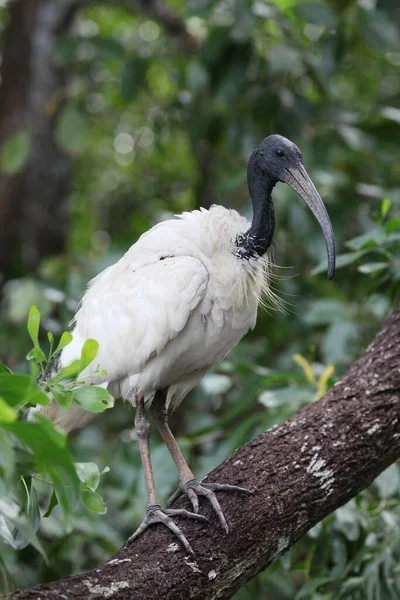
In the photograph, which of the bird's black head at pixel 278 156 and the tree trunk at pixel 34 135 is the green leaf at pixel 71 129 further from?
the bird's black head at pixel 278 156

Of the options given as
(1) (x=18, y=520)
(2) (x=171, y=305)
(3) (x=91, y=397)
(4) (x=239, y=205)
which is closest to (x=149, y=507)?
(2) (x=171, y=305)

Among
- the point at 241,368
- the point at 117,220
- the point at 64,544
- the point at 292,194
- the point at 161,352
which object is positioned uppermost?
the point at 161,352

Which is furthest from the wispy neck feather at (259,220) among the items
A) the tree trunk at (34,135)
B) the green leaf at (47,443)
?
the tree trunk at (34,135)

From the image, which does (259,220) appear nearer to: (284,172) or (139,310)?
(284,172)

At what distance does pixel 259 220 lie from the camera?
3297mm

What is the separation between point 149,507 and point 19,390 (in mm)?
1263

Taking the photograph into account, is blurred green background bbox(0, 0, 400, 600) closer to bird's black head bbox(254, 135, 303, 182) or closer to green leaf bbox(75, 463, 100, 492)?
bird's black head bbox(254, 135, 303, 182)

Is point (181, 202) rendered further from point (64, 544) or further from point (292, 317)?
point (64, 544)

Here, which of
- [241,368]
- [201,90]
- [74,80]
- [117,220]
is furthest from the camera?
[117,220]

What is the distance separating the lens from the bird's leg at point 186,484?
2746 mm

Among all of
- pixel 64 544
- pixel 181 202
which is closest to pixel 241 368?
pixel 64 544

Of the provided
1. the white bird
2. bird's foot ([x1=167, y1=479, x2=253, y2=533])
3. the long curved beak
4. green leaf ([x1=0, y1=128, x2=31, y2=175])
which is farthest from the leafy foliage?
green leaf ([x1=0, y1=128, x2=31, y2=175])

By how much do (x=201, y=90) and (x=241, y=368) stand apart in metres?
2.03

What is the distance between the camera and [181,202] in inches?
289
